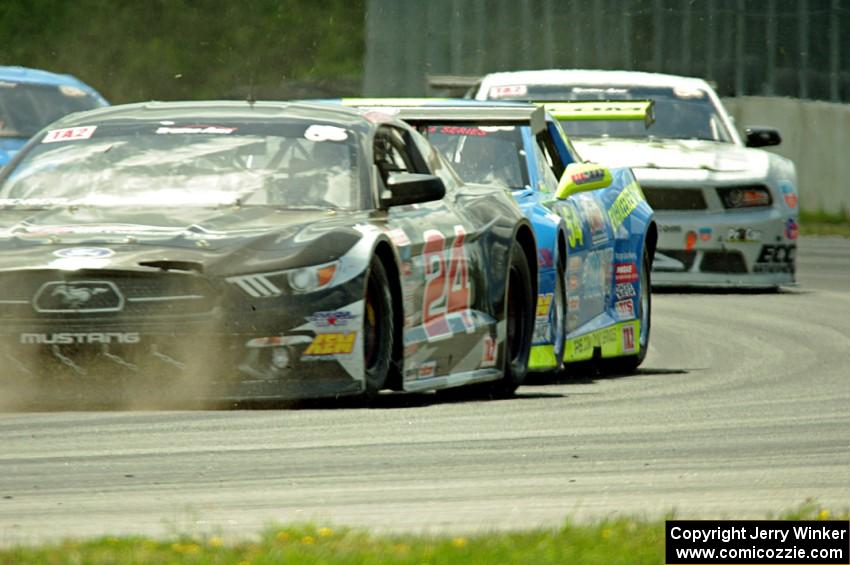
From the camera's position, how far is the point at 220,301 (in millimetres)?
8328

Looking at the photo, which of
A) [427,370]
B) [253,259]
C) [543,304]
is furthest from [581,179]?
[253,259]

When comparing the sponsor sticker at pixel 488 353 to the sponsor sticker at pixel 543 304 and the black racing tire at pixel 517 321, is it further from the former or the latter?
the sponsor sticker at pixel 543 304

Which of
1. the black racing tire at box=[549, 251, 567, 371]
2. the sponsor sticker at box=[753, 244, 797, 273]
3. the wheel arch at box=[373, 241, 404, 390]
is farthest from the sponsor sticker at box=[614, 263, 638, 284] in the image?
the sponsor sticker at box=[753, 244, 797, 273]

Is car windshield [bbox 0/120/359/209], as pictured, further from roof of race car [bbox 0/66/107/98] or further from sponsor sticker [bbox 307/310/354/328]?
roof of race car [bbox 0/66/107/98]

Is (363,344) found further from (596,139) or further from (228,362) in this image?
(596,139)

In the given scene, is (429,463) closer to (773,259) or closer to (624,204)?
(624,204)

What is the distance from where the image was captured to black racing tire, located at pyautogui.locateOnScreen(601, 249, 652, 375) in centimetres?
1252

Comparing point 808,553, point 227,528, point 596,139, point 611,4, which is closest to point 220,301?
point 227,528

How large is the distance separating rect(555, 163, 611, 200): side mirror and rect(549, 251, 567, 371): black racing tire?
400 mm

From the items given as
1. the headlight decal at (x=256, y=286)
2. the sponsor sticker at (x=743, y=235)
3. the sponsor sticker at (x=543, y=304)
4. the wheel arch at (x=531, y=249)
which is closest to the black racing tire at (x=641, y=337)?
the sponsor sticker at (x=543, y=304)

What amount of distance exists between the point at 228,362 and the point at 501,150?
391cm

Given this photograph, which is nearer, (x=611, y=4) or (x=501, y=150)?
(x=501, y=150)

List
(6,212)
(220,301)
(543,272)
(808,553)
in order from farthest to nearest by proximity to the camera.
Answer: (543,272)
(6,212)
(220,301)
(808,553)

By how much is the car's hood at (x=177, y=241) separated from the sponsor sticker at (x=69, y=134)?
0.88 metres
